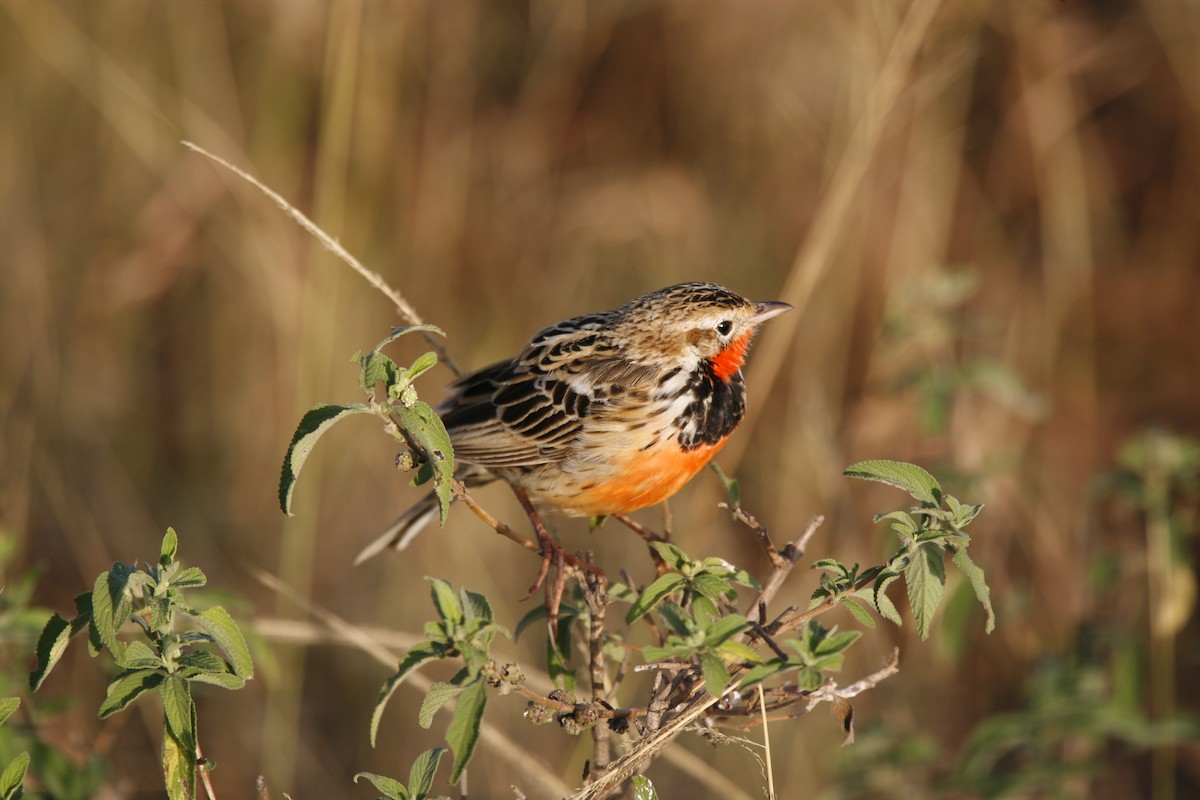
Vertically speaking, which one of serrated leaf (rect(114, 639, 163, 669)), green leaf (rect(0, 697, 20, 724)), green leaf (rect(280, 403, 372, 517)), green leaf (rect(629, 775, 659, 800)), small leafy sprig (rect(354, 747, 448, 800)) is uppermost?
green leaf (rect(280, 403, 372, 517))

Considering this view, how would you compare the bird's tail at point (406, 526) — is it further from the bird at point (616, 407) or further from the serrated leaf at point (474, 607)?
the serrated leaf at point (474, 607)

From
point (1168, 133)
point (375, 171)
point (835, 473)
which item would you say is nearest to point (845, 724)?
point (835, 473)

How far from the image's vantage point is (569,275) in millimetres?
6930

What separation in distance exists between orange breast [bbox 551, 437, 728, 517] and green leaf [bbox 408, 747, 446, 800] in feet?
4.61

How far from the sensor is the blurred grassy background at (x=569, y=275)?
17.6 ft

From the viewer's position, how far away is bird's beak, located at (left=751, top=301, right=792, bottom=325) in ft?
13.1

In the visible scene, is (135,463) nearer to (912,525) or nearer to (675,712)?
(675,712)

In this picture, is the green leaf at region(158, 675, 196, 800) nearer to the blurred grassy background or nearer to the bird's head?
the bird's head

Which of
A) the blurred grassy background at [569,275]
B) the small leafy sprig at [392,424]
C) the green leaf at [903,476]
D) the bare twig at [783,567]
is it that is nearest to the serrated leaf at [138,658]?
the small leafy sprig at [392,424]

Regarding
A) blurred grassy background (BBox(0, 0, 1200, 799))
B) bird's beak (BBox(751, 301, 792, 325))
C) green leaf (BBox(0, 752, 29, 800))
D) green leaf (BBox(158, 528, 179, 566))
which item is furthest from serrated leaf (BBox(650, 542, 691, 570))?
blurred grassy background (BBox(0, 0, 1200, 799))

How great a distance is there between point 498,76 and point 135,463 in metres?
3.17

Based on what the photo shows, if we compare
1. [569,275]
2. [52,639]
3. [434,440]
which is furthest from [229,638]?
[569,275]

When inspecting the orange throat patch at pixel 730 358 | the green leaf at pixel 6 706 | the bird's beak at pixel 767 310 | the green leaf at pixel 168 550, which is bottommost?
the green leaf at pixel 6 706

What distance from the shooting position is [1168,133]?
770 centimetres
